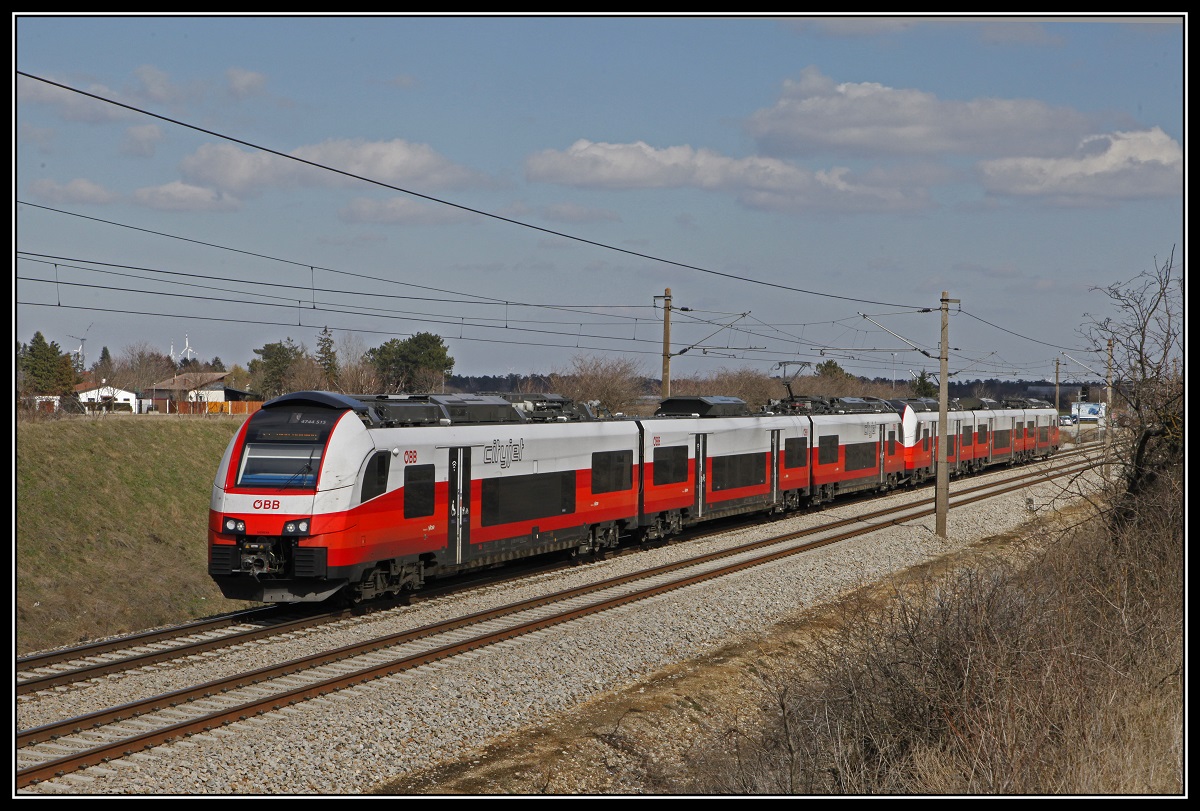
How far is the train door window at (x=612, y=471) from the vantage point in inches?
859

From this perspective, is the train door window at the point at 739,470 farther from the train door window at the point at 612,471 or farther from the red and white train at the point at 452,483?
the train door window at the point at 612,471

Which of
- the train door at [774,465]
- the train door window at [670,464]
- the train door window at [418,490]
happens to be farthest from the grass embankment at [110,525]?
the train door at [774,465]

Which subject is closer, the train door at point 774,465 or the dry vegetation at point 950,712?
the dry vegetation at point 950,712

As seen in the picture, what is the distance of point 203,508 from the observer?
28547mm

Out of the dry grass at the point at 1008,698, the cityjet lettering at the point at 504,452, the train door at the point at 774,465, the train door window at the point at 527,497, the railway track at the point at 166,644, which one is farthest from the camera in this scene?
the train door at the point at 774,465

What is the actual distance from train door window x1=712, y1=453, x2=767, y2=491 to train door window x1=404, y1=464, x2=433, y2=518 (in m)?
11.3

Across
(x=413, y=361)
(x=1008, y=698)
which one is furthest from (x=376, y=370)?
(x=1008, y=698)

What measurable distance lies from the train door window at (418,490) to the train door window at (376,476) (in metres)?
0.50

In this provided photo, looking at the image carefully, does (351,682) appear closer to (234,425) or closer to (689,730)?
(689,730)

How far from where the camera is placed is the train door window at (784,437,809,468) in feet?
101

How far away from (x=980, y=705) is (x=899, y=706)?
99cm

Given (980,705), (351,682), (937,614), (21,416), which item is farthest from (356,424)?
(21,416)

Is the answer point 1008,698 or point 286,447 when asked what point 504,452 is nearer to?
point 286,447

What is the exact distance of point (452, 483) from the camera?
57.5 feet
